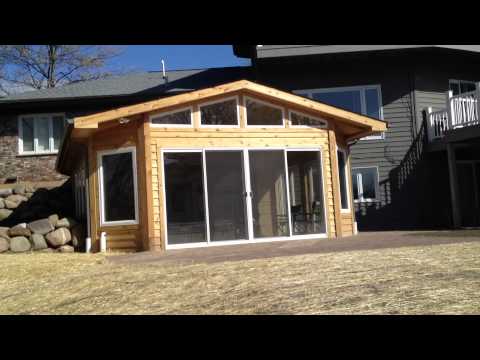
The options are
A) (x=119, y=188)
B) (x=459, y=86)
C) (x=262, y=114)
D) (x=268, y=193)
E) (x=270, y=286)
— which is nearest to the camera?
(x=270, y=286)

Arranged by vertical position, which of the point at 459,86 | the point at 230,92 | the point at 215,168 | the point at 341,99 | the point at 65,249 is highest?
the point at 459,86

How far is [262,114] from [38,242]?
219 inches

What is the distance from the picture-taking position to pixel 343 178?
12.8 meters

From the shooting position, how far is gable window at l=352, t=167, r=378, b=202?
51.1 feet

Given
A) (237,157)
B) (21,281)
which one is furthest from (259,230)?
(21,281)

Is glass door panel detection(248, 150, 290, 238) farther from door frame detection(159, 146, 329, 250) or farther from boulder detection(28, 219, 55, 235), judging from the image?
boulder detection(28, 219, 55, 235)

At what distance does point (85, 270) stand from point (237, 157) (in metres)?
4.58

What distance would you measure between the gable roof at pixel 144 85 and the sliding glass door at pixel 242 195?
241 inches

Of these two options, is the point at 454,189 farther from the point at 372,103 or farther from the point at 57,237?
the point at 57,237

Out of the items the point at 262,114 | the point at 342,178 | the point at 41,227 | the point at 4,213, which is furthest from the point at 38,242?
the point at 342,178

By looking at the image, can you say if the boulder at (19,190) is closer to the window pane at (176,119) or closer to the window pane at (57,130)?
the window pane at (57,130)
